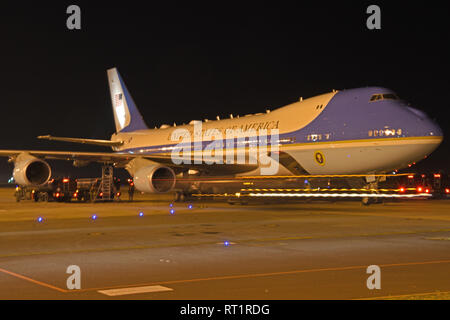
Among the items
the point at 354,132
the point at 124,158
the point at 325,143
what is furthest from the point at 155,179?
the point at 354,132

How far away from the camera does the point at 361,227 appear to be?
1725cm

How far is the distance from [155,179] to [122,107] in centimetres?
1950

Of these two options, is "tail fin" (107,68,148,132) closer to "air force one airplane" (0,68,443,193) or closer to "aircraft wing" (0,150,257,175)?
"air force one airplane" (0,68,443,193)

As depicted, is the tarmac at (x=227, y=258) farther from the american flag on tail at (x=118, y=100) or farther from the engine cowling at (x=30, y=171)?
the american flag on tail at (x=118, y=100)

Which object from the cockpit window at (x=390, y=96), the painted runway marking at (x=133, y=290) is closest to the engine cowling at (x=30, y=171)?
the cockpit window at (x=390, y=96)

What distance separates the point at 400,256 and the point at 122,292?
5622mm

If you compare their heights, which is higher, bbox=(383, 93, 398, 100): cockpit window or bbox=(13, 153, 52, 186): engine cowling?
bbox=(383, 93, 398, 100): cockpit window

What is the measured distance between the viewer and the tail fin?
155 ft

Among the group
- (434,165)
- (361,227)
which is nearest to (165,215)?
(361,227)

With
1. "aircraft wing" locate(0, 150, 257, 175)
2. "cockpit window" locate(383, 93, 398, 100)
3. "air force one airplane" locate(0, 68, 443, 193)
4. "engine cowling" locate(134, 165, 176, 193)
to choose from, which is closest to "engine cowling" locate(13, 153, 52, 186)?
"air force one airplane" locate(0, 68, 443, 193)

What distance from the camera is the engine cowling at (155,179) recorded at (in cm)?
3031

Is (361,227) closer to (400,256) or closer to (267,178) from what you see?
(400,256)

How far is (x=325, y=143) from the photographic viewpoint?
26922 millimetres

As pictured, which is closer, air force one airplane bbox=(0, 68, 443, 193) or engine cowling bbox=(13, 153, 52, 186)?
air force one airplane bbox=(0, 68, 443, 193)
